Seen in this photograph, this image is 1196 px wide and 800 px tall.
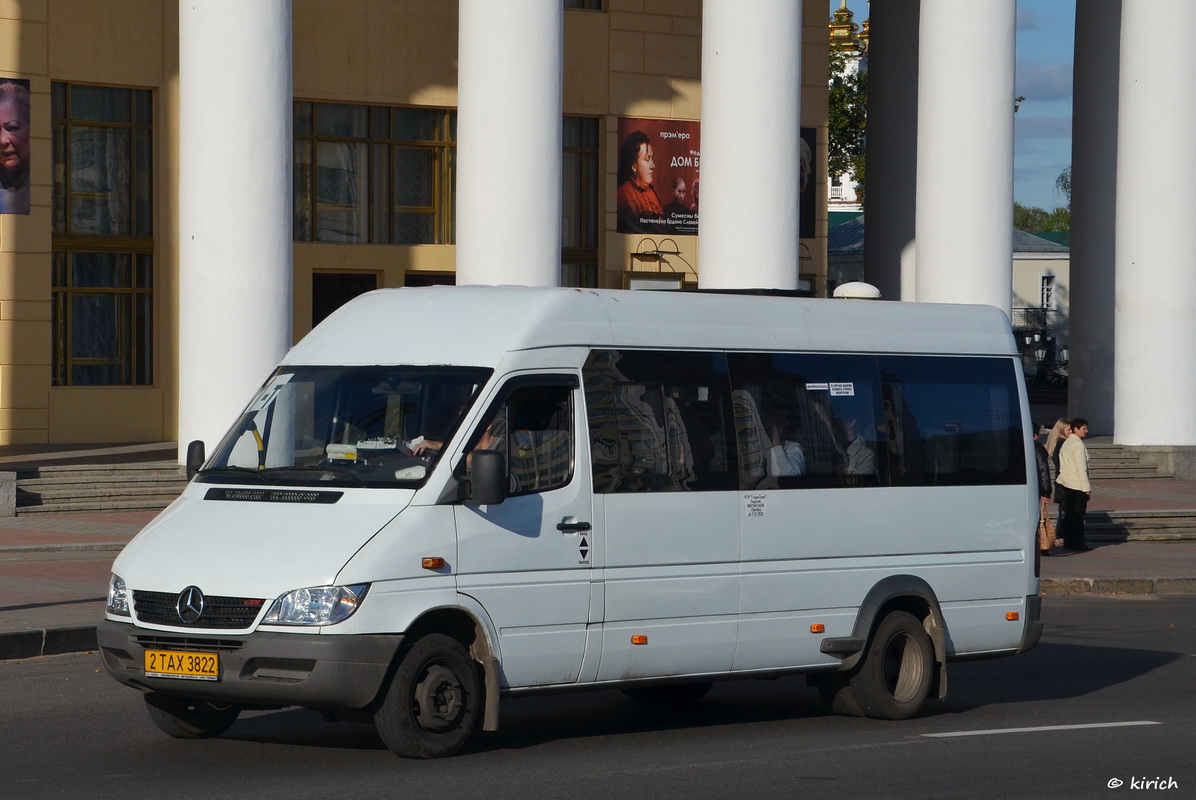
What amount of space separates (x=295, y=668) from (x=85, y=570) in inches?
362

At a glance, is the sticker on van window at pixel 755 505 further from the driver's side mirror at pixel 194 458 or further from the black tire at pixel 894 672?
the driver's side mirror at pixel 194 458

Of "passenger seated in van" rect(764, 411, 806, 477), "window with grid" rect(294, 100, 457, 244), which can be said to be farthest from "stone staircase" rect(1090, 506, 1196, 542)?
"window with grid" rect(294, 100, 457, 244)

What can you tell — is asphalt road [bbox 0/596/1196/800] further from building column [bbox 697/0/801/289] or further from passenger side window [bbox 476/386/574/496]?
building column [bbox 697/0/801/289]

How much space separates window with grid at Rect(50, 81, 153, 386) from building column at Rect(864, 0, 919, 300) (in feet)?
50.4

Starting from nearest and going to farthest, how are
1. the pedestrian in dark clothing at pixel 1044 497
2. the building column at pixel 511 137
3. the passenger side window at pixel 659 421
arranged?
the passenger side window at pixel 659 421 < the pedestrian in dark clothing at pixel 1044 497 < the building column at pixel 511 137

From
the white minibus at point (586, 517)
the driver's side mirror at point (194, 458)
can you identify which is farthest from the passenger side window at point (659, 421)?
the driver's side mirror at point (194, 458)

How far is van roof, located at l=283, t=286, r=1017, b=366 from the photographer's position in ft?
31.1

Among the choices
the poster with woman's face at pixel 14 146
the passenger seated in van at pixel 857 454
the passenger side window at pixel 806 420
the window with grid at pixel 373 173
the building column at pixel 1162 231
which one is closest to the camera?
the passenger side window at pixel 806 420

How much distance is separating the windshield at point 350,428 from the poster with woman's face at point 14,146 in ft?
68.6

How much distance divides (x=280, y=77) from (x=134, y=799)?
1543 cm

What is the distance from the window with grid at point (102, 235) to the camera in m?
29.8

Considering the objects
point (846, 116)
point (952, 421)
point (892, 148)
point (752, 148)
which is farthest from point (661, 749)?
point (846, 116)

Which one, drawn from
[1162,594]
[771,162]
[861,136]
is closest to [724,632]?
[1162,594]

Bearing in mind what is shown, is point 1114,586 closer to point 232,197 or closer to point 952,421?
point 952,421
